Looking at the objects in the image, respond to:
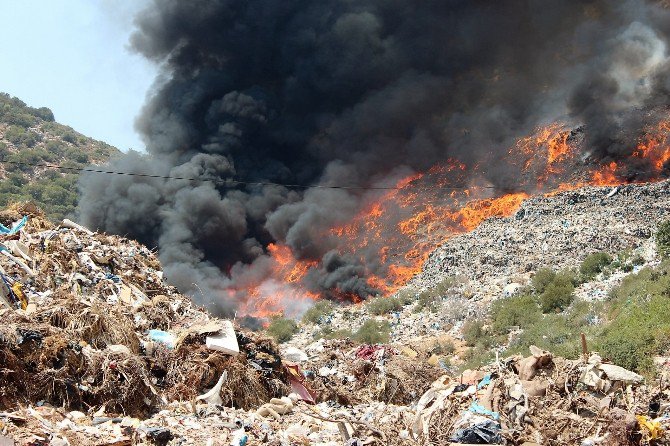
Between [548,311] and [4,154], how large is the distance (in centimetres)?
4567

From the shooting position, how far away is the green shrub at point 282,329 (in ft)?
70.9

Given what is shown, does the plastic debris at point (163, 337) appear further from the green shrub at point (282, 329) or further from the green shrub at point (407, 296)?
the green shrub at point (407, 296)

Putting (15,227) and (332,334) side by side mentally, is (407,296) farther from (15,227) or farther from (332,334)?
(15,227)

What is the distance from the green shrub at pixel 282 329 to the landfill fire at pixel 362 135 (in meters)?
4.11

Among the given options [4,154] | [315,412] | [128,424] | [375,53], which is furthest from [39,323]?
[4,154]

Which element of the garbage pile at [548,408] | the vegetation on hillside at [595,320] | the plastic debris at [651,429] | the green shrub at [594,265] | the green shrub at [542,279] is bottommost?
the plastic debris at [651,429]

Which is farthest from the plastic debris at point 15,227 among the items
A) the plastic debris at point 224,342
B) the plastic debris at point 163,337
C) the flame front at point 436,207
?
the flame front at point 436,207

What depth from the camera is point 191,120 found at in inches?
1547

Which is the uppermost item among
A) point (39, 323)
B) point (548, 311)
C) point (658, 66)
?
point (658, 66)

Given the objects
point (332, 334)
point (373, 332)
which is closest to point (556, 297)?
point (373, 332)

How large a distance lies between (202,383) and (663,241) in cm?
1617

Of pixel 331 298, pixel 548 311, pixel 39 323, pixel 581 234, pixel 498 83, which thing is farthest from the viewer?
pixel 498 83

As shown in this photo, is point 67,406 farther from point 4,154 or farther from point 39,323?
point 4,154

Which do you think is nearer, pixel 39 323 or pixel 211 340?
pixel 39 323
